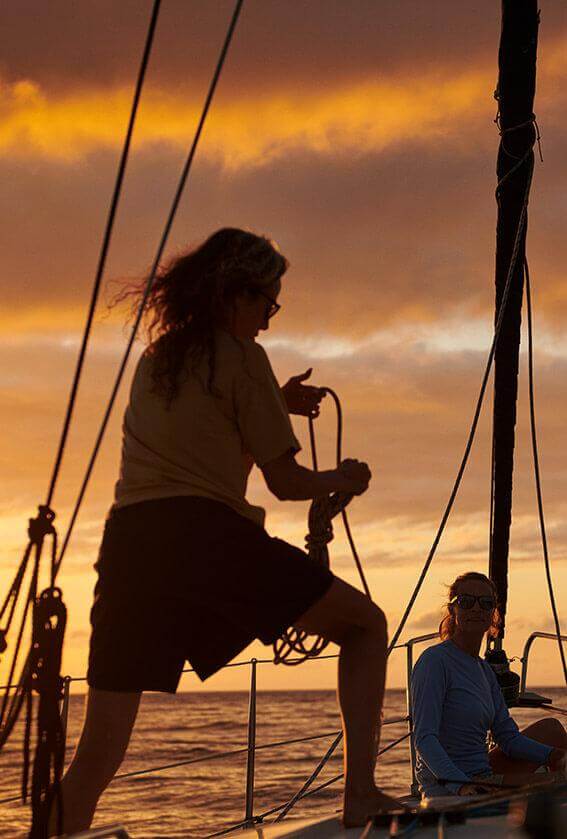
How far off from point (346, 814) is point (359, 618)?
0.53 meters

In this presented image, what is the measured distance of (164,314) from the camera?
3.26 meters

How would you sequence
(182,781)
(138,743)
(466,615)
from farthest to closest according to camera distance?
(138,743) → (182,781) → (466,615)

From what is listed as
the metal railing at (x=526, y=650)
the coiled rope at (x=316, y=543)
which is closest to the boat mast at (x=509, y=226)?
the metal railing at (x=526, y=650)

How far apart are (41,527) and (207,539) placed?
473 millimetres

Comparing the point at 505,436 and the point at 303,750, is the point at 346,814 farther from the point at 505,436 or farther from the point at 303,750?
the point at 303,750

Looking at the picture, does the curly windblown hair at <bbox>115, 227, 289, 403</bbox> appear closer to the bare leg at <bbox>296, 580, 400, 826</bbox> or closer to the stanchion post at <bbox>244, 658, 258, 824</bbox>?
the bare leg at <bbox>296, 580, 400, 826</bbox>

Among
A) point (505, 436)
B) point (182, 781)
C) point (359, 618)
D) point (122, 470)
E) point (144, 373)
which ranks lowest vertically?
point (182, 781)

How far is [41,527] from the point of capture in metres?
3.20

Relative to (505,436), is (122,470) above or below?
below

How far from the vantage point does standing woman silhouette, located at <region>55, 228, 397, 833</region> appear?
10.1 feet

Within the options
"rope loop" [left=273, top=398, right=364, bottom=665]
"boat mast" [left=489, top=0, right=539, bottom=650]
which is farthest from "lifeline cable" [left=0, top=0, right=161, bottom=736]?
"boat mast" [left=489, top=0, right=539, bottom=650]

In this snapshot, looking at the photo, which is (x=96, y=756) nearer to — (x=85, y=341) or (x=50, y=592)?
(x=50, y=592)

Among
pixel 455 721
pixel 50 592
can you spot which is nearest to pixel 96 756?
pixel 50 592

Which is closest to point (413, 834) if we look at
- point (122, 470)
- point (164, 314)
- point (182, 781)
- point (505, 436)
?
Result: point (122, 470)
